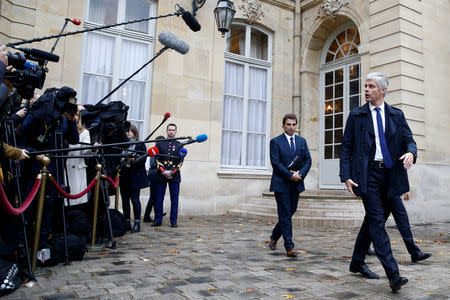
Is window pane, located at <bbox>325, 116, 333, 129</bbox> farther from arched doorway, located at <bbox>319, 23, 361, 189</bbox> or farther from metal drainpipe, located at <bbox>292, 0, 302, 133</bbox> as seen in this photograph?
metal drainpipe, located at <bbox>292, 0, 302, 133</bbox>

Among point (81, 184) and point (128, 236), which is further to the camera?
point (128, 236)

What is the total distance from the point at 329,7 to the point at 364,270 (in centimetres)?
841

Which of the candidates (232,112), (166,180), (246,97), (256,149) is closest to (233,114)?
(232,112)

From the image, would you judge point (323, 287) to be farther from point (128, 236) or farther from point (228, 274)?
point (128, 236)

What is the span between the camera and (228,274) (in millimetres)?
3475

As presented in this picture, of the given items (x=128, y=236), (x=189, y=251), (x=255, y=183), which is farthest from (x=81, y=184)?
(x=255, y=183)

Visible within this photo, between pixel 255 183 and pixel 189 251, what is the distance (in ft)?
17.3

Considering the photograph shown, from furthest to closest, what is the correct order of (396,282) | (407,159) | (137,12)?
(137,12)
(407,159)
(396,282)

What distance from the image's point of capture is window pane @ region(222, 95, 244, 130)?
9867 mm

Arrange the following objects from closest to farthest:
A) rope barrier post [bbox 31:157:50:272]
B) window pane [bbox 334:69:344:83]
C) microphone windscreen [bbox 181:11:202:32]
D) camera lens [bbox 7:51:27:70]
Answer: camera lens [bbox 7:51:27:70]
rope barrier post [bbox 31:157:50:272]
microphone windscreen [bbox 181:11:202:32]
window pane [bbox 334:69:344:83]

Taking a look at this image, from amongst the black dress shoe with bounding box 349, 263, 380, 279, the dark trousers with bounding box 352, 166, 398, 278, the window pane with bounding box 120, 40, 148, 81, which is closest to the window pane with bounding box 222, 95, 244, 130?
the window pane with bounding box 120, 40, 148, 81

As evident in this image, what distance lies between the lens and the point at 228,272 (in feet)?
11.6

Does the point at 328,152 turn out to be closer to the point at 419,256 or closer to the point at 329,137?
the point at 329,137

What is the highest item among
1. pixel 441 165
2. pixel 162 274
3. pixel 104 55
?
pixel 104 55
